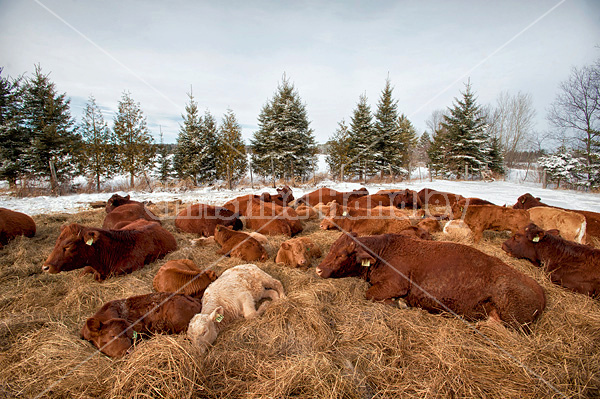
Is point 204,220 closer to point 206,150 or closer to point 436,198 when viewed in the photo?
point 436,198

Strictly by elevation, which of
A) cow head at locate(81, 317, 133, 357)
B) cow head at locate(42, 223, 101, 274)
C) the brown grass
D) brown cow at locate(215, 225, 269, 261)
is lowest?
the brown grass

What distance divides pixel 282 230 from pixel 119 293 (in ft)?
13.4

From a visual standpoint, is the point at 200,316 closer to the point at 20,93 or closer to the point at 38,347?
the point at 38,347


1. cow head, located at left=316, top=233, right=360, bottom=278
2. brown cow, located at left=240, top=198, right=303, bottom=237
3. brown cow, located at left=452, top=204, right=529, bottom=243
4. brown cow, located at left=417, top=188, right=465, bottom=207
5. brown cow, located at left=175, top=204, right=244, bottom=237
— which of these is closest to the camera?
cow head, located at left=316, top=233, right=360, bottom=278

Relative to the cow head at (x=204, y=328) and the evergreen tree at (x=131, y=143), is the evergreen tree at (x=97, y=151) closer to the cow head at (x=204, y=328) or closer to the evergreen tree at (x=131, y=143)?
the evergreen tree at (x=131, y=143)

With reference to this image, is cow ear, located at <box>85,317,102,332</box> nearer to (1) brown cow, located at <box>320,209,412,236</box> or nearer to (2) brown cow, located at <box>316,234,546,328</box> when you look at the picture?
(2) brown cow, located at <box>316,234,546,328</box>

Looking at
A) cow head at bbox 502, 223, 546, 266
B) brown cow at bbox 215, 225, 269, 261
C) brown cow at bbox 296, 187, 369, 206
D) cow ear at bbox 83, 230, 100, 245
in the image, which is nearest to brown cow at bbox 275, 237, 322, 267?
brown cow at bbox 215, 225, 269, 261

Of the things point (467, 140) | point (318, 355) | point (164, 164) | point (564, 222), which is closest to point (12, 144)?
point (164, 164)

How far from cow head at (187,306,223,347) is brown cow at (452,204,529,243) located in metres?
6.48

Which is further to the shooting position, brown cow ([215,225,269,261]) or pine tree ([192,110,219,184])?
pine tree ([192,110,219,184])

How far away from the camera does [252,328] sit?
10.7 ft

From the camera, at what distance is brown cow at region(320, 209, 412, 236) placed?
723 centimetres

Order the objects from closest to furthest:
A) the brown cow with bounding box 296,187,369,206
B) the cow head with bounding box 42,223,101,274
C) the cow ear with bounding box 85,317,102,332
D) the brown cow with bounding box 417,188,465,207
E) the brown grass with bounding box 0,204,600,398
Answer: the brown grass with bounding box 0,204,600,398
the cow ear with bounding box 85,317,102,332
the cow head with bounding box 42,223,101,274
the brown cow with bounding box 417,188,465,207
the brown cow with bounding box 296,187,369,206

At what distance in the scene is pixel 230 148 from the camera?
18781mm
